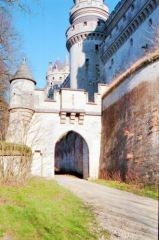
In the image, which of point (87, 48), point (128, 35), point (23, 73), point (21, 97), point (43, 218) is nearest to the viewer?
point (43, 218)

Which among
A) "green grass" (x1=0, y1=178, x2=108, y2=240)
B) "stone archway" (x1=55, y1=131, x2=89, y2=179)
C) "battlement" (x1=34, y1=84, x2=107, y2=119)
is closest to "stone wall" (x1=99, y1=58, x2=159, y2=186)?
"battlement" (x1=34, y1=84, x2=107, y2=119)

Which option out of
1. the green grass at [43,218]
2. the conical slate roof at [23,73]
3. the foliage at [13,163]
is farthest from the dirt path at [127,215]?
the conical slate roof at [23,73]

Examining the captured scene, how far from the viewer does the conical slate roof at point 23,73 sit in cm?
1949

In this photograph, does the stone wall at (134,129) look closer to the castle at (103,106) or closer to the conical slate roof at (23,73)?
the castle at (103,106)

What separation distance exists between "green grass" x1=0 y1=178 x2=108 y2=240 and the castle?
4.67 m

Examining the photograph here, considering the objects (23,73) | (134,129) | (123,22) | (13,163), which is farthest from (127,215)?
(123,22)

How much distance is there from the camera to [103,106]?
791 inches

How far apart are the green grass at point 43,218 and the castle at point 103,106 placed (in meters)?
4.67

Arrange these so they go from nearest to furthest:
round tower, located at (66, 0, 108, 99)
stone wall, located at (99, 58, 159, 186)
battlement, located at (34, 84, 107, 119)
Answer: stone wall, located at (99, 58, 159, 186), battlement, located at (34, 84, 107, 119), round tower, located at (66, 0, 108, 99)

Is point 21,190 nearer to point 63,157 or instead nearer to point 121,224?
point 121,224

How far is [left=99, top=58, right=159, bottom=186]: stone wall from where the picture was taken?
41.5 feet

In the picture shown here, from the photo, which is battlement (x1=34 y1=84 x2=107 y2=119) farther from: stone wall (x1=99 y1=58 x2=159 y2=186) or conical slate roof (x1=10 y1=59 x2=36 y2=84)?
stone wall (x1=99 y1=58 x2=159 y2=186)

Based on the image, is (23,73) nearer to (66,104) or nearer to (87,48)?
(66,104)

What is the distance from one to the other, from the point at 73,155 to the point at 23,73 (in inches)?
395
